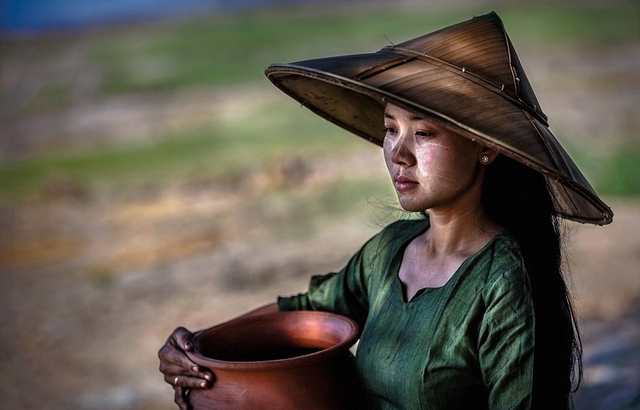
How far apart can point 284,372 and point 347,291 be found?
470 millimetres

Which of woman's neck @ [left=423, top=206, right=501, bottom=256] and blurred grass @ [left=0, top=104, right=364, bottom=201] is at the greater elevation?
blurred grass @ [left=0, top=104, right=364, bottom=201]

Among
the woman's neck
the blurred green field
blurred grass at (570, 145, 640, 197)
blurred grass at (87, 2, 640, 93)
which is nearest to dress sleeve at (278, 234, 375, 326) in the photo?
the woman's neck

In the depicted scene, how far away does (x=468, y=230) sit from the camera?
2123mm

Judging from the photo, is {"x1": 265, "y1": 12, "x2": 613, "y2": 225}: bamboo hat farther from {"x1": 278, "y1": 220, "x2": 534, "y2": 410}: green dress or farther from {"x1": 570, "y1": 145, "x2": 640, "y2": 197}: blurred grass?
{"x1": 570, "y1": 145, "x2": 640, "y2": 197}: blurred grass

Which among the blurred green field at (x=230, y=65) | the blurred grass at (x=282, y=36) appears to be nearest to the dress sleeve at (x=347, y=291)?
the blurred green field at (x=230, y=65)

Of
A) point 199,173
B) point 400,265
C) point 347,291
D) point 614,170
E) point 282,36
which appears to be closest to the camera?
point 400,265

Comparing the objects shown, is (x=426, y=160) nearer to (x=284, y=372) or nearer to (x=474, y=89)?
(x=474, y=89)

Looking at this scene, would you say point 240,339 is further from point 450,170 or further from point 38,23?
point 38,23

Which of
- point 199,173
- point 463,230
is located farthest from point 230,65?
point 463,230

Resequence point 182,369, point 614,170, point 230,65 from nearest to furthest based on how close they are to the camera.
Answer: point 182,369
point 614,170
point 230,65

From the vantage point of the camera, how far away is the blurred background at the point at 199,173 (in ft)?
17.1

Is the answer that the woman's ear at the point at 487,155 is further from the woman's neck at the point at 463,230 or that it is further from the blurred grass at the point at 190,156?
the blurred grass at the point at 190,156

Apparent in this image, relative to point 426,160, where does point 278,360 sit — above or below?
below

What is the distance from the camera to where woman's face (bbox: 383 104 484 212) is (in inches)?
77.0
